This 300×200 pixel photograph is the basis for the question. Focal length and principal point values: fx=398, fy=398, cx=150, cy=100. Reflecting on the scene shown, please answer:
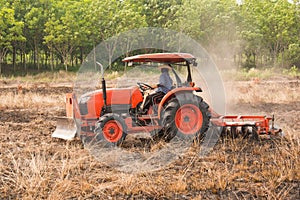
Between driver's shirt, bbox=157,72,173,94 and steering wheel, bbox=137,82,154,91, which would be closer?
driver's shirt, bbox=157,72,173,94

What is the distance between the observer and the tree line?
1236 inches

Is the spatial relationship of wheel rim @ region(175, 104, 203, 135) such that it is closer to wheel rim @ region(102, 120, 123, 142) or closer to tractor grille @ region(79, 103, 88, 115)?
wheel rim @ region(102, 120, 123, 142)

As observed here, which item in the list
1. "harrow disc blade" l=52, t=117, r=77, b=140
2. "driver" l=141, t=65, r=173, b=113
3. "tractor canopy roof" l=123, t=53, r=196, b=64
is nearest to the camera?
"tractor canopy roof" l=123, t=53, r=196, b=64

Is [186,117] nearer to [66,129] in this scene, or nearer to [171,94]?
[171,94]

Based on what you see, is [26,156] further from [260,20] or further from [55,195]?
[260,20]

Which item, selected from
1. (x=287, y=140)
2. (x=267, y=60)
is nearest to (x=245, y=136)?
(x=287, y=140)

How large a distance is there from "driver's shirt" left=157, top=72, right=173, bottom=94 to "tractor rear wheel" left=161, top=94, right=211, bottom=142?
28 cm

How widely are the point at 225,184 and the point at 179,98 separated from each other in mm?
2515

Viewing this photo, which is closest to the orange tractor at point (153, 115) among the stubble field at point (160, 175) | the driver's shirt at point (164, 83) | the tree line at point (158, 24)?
the driver's shirt at point (164, 83)

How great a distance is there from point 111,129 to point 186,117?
4.73 ft

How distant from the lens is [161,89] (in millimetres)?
7566

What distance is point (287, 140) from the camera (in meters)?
7.80

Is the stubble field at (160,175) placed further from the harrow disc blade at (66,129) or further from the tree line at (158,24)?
the tree line at (158,24)

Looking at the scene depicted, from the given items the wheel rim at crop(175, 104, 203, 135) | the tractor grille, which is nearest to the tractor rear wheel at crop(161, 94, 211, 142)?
the wheel rim at crop(175, 104, 203, 135)
